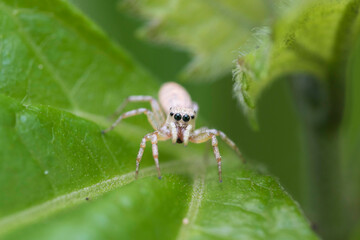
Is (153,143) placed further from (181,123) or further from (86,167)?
(86,167)

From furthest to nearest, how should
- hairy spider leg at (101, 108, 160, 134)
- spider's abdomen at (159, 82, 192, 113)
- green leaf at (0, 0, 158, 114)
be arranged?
spider's abdomen at (159, 82, 192, 113) < hairy spider leg at (101, 108, 160, 134) < green leaf at (0, 0, 158, 114)

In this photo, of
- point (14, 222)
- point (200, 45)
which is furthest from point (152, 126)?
point (14, 222)

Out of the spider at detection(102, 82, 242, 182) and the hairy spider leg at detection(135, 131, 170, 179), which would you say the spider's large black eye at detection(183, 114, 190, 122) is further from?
the hairy spider leg at detection(135, 131, 170, 179)

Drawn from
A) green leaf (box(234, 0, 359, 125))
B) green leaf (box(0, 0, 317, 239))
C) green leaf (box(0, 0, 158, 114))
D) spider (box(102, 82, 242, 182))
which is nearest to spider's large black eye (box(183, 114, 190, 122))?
spider (box(102, 82, 242, 182))

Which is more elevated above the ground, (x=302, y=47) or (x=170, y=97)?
(x=302, y=47)

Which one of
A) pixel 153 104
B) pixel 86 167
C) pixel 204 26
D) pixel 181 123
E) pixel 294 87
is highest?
pixel 204 26

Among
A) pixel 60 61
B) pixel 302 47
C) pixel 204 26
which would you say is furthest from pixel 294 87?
pixel 60 61
